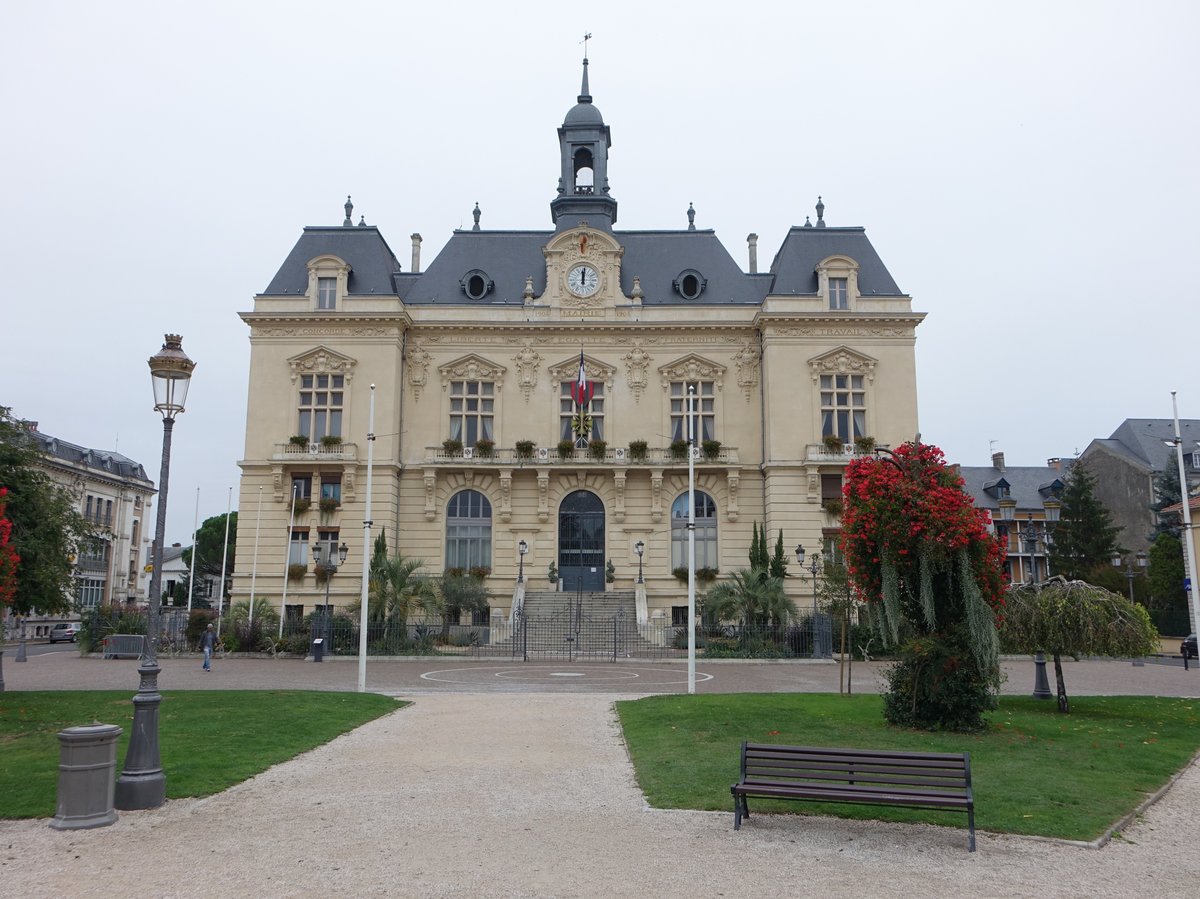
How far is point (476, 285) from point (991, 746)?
37652 millimetres

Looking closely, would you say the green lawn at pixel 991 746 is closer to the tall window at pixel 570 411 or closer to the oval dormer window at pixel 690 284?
the tall window at pixel 570 411

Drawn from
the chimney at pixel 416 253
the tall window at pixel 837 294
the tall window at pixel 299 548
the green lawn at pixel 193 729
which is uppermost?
the chimney at pixel 416 253

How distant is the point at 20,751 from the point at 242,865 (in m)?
7.73

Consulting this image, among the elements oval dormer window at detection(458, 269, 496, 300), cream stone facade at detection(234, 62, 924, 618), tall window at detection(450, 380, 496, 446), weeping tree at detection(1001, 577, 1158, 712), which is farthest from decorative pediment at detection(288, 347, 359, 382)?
weeping tree at detection(1001, 577, 1158, 712)

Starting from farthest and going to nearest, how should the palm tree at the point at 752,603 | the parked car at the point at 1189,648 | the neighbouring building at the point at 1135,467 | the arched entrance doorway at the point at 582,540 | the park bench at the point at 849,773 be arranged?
the neighbouring building at the point at 1135,467 → the arched entrance doorway at the point at 582,540 → the parked car at the point at 1189,648 → the palm tree at the point at 752,603 → the park bench at the point at 849,773

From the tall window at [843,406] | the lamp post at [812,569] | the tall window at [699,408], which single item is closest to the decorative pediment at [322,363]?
the tall window at [699,408]

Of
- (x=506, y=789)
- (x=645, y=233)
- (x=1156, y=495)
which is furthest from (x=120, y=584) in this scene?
(x=1156, y=495)

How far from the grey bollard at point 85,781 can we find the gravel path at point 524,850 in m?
0.22

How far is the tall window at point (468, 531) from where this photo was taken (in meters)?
44.8

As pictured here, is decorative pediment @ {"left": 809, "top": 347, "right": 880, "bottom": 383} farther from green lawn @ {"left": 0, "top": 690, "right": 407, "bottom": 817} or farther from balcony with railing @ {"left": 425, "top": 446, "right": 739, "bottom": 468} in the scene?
green lawn @ {"left": 0, "top": 690, "right": 407, "bottom": 817}

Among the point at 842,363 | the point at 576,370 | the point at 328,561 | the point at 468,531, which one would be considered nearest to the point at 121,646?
the point at 328,561

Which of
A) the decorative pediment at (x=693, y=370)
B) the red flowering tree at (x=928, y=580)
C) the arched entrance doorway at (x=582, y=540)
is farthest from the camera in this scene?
the decorative pediment at (x=693, y=370)

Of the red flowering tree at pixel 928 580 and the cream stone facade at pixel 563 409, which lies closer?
the red flowering tree at pixel 928 580

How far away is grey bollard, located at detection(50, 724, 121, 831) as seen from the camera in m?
9.81
